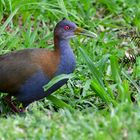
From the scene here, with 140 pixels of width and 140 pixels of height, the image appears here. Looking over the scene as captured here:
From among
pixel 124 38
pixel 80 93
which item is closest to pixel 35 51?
pixel 80 93

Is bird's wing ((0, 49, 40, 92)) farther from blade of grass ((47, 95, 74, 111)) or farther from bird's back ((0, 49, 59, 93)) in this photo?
blade of grass ((47, 95, 74, 111))

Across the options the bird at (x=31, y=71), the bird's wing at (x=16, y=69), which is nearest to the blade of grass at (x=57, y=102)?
the bird at (x=31, y=71)

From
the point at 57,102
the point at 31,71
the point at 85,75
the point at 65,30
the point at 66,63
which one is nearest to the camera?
the point at 31,71

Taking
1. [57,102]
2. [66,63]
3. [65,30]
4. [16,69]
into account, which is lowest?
[57,102]

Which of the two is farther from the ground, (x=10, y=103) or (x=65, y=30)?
(x=65, y=30)

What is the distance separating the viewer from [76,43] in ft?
28.0

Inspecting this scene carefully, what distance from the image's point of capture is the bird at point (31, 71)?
670 centimetres

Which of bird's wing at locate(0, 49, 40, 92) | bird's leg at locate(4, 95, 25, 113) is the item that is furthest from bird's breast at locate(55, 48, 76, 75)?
bird's leg at locate(4, 95, 25, 113)

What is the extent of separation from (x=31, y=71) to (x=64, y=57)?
40cm

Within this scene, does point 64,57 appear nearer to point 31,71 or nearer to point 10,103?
point 31,71

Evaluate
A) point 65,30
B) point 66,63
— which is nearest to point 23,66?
point 66,63

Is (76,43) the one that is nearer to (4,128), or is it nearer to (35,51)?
(35,51)

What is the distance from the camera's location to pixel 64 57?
689cm

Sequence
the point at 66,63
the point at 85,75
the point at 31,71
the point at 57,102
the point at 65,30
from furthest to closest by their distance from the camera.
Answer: the point at 85,75 → the point at 65,30 → the point at 57,102 → the point at 66,63 → the point at 31,71
